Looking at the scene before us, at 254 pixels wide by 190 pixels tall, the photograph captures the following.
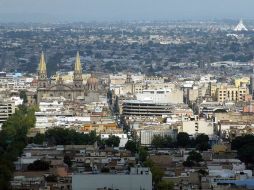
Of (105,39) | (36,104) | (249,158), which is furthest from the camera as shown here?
(105,39)

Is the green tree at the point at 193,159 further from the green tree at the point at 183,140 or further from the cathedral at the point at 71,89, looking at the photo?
the cathedral at the point at 71,89

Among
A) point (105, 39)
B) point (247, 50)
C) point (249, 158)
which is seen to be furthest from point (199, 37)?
point (249, 158)

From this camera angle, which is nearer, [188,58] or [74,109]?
[74,109]

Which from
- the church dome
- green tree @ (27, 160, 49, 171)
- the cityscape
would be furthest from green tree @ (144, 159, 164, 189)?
the church dome

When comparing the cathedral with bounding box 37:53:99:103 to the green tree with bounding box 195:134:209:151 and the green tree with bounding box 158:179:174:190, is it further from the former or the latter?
the green tree with bounding box 158:179:174:190

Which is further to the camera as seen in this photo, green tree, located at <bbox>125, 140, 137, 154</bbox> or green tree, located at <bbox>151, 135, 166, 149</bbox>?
green tree, located at <bbox>151, 135, 166, 149</bbox>

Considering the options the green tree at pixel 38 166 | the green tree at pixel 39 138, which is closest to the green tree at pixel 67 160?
the green tree at pixel 38 166

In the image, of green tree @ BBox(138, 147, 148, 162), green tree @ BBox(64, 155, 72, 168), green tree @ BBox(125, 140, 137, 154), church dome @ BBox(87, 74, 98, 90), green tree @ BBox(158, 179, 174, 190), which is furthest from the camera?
church dome @ BBox(87, 74, 98, 90)

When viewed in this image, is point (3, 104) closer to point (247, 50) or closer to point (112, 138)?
point (112, 138)
